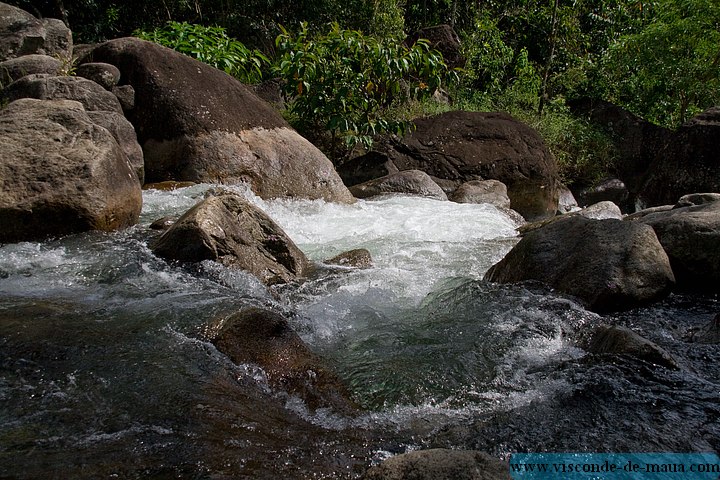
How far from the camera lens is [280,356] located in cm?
313

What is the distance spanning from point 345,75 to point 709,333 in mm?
7272

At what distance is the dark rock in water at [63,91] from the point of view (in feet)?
20.9

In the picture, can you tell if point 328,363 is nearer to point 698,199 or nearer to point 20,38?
point 698,199

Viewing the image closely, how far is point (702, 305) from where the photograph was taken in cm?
437

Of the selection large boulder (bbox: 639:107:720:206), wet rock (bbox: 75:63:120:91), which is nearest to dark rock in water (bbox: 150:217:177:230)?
wet rock (bbox: 75:63:120:91)

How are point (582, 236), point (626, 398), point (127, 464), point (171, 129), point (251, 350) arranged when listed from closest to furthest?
1. point (127, 464)
2. point (626, 398)
3. point (251, 350)
4. point (582, 236)
5. point (171, 129)

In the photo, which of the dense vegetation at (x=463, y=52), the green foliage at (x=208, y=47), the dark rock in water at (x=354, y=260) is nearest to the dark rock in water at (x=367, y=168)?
the dense vegetation at (x=463, y=52)

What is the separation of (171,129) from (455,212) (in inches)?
153

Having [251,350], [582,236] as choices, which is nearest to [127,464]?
[251,350]

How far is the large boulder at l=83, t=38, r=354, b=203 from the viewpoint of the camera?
24.1 feet

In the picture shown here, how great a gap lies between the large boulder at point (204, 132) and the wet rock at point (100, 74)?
25 centimetres

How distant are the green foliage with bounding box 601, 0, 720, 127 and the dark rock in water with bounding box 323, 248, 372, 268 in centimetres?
921

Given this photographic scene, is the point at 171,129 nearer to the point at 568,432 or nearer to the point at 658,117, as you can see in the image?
the point at 568,432

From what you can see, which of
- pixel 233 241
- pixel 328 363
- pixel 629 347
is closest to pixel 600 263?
pixel 629 347
